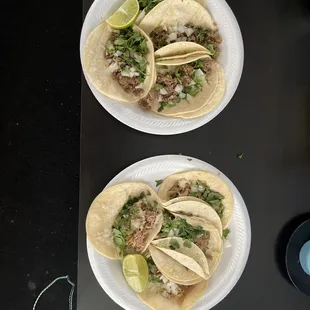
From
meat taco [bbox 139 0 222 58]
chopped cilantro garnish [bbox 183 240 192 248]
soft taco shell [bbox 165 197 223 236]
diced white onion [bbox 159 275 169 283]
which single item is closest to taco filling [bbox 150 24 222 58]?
meat taco [bbox 139 0 222 58]

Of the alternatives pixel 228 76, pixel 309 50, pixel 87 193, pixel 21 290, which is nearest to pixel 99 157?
pixel 87 193

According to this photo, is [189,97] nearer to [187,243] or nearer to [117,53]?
[117,53]

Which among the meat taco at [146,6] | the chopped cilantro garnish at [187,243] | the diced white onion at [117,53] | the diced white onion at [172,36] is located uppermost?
the meat taco at [146,6]

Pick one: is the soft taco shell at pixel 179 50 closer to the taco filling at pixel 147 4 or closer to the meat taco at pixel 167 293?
the taco filling at pixel 147 4

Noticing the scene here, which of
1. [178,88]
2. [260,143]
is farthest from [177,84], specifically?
[260,143]

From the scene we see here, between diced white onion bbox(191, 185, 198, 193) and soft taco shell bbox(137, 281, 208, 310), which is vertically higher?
diced white onion bbox(191, 185, 198, 193)

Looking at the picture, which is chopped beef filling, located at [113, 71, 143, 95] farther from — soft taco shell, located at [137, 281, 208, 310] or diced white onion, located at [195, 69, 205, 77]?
soft taco shell, located at [137, 281, 208, 310]

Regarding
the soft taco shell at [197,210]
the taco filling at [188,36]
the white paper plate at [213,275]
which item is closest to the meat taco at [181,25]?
the taco filling at [188,36]
